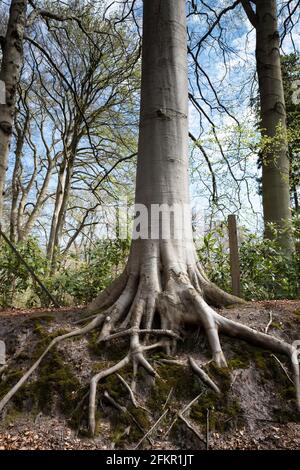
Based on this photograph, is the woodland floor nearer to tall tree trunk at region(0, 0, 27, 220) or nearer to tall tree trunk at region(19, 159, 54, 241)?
tall tree trunk at region(0, 0, 27, 220)

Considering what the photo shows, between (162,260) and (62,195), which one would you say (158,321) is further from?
(62,195)

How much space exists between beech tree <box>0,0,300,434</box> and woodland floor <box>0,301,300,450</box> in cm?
9

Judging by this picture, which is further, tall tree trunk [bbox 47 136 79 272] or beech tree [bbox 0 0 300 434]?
tall tree trunk [bbox 47 136 79 272]

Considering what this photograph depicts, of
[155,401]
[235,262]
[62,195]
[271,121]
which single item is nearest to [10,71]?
[235,262]

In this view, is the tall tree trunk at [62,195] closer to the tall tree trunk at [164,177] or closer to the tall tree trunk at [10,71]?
the tall tree trunk at [10,71]

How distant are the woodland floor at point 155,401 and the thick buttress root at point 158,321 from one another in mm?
66

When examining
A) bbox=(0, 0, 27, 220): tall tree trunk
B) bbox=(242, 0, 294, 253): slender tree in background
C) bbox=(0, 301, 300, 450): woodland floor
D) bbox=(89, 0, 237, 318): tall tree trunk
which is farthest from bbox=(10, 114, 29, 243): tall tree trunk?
bbox=(0, 301, 300, 450): woodland floor

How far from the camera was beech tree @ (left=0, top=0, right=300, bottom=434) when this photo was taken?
258 centimetres

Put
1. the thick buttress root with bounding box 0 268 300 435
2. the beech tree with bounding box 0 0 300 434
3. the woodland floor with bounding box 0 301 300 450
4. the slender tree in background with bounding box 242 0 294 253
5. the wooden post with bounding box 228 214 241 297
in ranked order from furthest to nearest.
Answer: the slender tree in background with bounding box 242 0 294 253 → the wooden post with bounding box 228 214 241 297 → the beech tree with bounding box 0 0 300 434 → the thick buttress root with bounding box 0 268 300 435 → the woodland floor with bounding box 0 301 300 450

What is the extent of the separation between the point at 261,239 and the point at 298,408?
3.48m

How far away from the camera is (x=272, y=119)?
6.73m

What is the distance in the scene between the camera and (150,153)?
329cm

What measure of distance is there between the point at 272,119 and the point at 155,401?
620 centimetres
